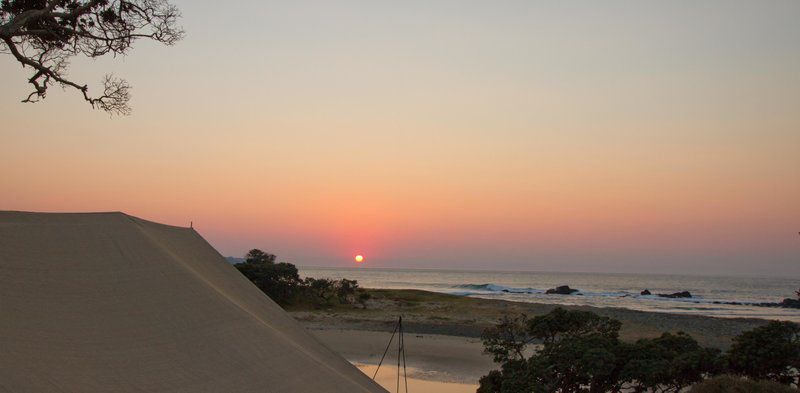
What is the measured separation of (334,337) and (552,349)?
14.5 metres

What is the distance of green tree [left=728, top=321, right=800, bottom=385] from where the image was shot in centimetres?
874

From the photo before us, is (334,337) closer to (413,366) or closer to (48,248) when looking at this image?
(413,366)

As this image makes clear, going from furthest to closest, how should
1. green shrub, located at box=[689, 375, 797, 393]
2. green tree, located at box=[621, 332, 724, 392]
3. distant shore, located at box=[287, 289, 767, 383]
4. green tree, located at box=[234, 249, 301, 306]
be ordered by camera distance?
1. green tree, located at box=[234, 249, 301, 306]
2. distant shore, located at box=[287, 289, 767, 383]
3. green tree, located at box=[621, 332, 724, 392]
4. green shrub, located at box=[689, 375, 797, 393]

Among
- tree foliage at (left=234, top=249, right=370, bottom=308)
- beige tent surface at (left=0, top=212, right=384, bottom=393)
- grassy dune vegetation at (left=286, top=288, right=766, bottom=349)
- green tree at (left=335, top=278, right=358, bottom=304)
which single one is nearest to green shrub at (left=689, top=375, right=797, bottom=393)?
beige tent surface at (left=0, top=212, right=384, bottom=393)

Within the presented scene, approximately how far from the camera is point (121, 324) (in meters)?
5.14

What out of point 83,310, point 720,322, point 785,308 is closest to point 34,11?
point 83,310

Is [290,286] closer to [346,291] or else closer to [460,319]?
[346,291]

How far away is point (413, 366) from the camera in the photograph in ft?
58.1

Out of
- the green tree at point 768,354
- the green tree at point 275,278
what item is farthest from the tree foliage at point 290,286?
the green tree at point 768,354

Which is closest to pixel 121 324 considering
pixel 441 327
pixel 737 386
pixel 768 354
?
pixel 737 386

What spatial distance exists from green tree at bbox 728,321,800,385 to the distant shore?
7.82 m

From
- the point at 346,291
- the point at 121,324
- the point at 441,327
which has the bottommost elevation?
the point at 441,327

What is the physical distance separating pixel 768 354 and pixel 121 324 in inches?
338

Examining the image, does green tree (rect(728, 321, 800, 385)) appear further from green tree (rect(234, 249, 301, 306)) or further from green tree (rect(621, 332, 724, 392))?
green tree (rect(234, 249, 301, 306))
